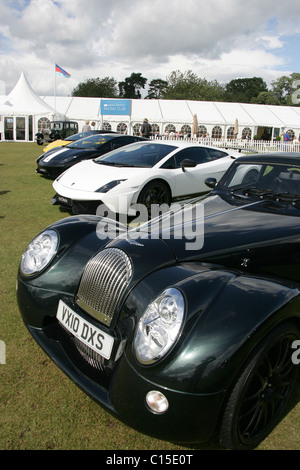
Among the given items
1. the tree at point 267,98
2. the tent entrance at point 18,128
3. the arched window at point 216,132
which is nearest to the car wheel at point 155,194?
the tent entrance at point 18,128

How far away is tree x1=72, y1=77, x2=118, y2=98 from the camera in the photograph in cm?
6141

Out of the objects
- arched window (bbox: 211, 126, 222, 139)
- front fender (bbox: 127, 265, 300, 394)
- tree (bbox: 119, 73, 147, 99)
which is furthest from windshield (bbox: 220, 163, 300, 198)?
tree (bbox: 119, 73, 147, 99)

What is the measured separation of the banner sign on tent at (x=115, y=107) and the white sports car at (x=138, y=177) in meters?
18.9

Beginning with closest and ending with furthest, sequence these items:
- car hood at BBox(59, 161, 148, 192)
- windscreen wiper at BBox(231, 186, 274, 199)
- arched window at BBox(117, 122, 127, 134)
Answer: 1. windscreen wiper at BBox(231, 186, 274, 199)
2. car hood at BBox(59, 161, 148, 192)
3. arched window at BBox(117, 122, 127, 134)

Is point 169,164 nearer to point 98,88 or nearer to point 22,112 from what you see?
point 22,112

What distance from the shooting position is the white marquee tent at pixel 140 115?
26.9 metres

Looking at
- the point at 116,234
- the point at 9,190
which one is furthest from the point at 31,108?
the point at 116,234

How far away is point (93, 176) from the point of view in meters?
6.20

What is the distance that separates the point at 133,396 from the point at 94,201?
171 inches

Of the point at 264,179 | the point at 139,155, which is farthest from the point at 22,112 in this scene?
the point at 264,179

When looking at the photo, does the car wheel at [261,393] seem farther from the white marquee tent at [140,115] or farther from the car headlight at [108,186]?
the white marquee tent at [140,115]

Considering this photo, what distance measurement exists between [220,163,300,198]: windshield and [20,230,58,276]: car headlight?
6.02 ft

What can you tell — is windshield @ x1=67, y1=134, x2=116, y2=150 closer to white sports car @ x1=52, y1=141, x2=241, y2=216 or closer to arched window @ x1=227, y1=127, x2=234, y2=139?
white sports car @ x1=52, y1=141, x2=241, y2=216

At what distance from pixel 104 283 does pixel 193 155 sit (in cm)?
538
